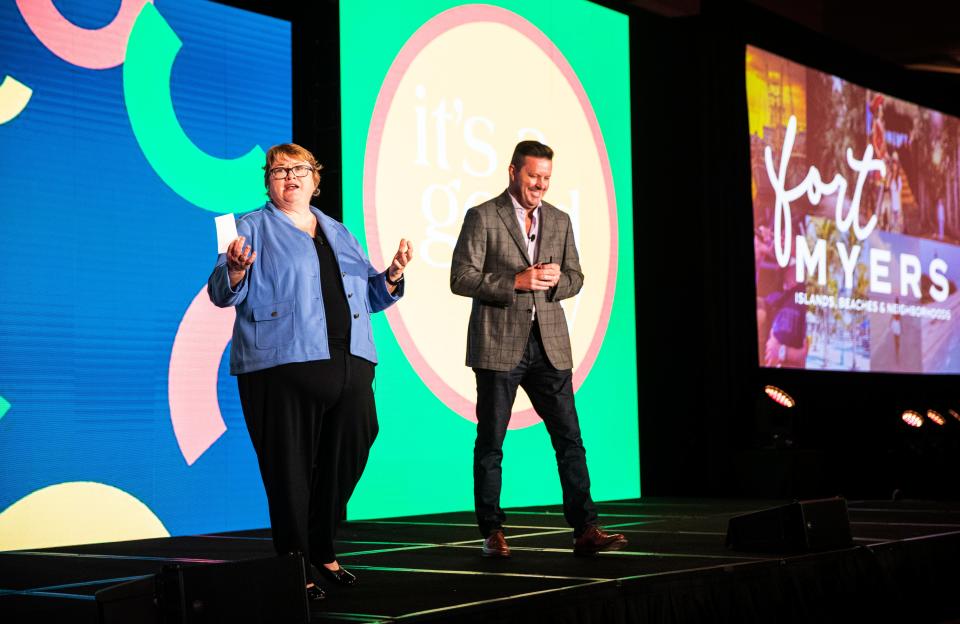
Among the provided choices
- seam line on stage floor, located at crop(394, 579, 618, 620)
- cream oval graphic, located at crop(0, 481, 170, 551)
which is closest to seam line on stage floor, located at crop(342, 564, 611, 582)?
seam line on stage floor, located at crop(394, 579, 618, 620)

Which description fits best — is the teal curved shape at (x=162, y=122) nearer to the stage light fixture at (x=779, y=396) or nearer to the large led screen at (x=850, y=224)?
the stage light fixture at (x=779, y=396)

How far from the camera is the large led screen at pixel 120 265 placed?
14.6ft

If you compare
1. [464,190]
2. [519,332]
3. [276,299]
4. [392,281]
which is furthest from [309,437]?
[464,190]

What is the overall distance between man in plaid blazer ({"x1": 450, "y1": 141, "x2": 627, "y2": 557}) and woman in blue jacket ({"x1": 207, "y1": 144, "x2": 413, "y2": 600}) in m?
0.79

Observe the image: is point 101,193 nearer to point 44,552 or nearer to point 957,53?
point 44,552

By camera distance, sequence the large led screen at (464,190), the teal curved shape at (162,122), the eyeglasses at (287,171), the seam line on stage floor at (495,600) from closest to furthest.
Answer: the seam line on stage floor at (495,600) < the eyeglasses at (287,171) < the teal curved shape at (162,122) < the large led screen at (464,190)

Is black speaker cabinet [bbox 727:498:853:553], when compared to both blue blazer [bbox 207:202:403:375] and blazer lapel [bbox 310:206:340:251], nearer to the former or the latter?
blue blazer [bbox 207:202:403:375]

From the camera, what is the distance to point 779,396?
7066mm

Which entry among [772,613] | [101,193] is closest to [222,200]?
[101,193]

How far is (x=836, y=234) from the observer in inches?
317

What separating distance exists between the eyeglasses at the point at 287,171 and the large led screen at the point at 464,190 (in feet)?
8.36

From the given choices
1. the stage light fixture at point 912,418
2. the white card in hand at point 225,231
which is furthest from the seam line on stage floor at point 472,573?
the stage light fixture at point 912,418

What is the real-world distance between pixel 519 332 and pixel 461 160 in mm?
2340

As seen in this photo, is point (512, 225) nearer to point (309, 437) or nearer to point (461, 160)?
point (309, 437)
